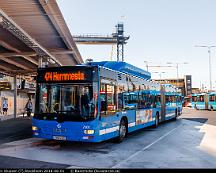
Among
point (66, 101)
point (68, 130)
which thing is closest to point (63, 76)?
point (66, 101)

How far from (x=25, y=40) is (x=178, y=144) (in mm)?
10163

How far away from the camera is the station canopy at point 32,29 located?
44.3 ft

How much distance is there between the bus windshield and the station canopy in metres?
4.17

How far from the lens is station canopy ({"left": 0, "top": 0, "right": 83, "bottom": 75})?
13500 mm

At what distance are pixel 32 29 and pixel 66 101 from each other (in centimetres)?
849

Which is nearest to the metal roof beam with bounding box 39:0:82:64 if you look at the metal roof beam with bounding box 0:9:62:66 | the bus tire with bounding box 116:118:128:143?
the metal roof beam with bounding box 0:9:62:66

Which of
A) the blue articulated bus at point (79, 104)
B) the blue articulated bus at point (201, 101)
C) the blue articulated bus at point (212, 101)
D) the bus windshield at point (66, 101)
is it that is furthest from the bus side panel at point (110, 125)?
the blue articulated bus at point (201, 101)

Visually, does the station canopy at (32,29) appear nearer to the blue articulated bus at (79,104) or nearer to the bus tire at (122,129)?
the blue articulated bus at (79,104)

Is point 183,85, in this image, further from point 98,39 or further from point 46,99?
point 46,99

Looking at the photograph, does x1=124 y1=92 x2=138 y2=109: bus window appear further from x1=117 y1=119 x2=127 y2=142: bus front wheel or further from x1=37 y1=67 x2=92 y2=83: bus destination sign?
x1=37 y1=67 x2=92 y2=83: bus destination sign

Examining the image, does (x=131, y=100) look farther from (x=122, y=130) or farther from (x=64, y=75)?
(x=64, y=75)

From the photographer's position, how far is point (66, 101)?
10172 mm

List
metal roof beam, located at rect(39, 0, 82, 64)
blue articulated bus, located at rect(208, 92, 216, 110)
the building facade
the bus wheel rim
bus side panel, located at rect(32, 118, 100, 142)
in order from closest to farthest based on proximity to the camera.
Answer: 1. bus side panel, located at rect(32, 118, 100, 142)
2. the bus wheel rim
3. metal roof beam, located at rect(39, 0, 82, 64)
4. blue articulated bus, located at rect(208, 92, 216, 110)
5. the building facade

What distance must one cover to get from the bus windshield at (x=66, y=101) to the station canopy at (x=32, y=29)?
164 inches
